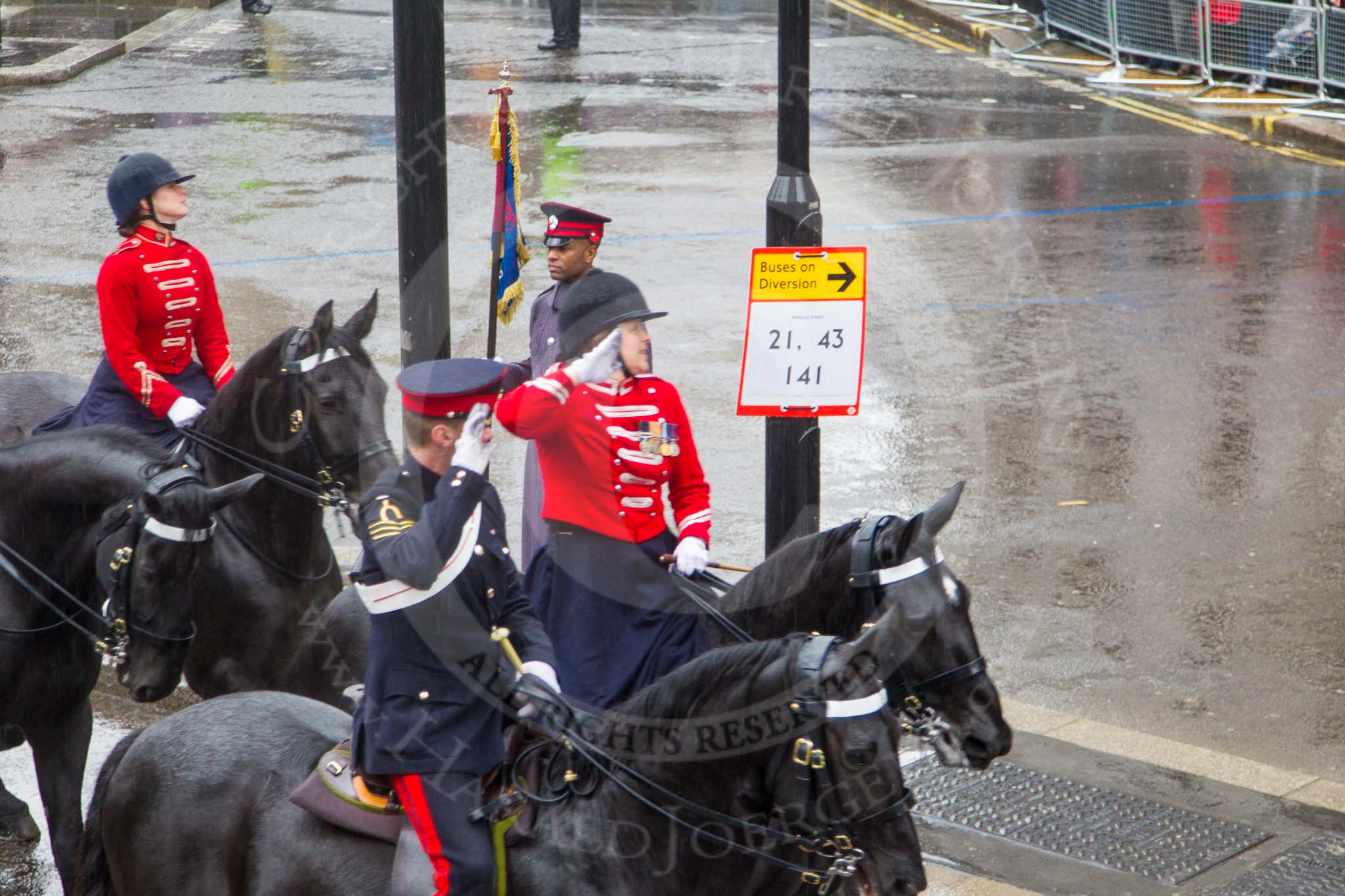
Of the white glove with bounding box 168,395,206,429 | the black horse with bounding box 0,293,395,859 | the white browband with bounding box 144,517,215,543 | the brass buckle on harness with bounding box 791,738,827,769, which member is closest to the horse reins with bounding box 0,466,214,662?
the white browband with bounding box 144,517,215,543

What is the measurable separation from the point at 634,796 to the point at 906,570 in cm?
107

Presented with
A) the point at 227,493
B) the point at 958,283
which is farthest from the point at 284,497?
the point at 958,283

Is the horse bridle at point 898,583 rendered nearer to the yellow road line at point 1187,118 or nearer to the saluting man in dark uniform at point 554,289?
the saluting man in dark uniform at point 554,289

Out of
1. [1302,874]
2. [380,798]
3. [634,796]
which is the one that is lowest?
[1302,874]

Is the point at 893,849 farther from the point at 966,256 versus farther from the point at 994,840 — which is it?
the point at 966,256

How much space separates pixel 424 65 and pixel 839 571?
2873 millimetres

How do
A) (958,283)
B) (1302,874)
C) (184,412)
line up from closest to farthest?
1. (1302,874)
2. (184,412)
3. (958,283)

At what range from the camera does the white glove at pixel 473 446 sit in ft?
12.2

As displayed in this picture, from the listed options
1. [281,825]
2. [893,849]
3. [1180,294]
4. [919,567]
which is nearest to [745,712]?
[893,849]

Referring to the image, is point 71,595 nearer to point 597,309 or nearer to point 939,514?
point 597,309

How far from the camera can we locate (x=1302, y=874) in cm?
576

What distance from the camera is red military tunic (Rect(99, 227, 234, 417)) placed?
21.6 feet

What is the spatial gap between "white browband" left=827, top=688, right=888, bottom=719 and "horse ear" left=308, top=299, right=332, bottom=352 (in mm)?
3062

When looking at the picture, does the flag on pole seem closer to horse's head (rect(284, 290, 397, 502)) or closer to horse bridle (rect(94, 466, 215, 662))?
horse's head (rect(284, 290, 397, 502))
